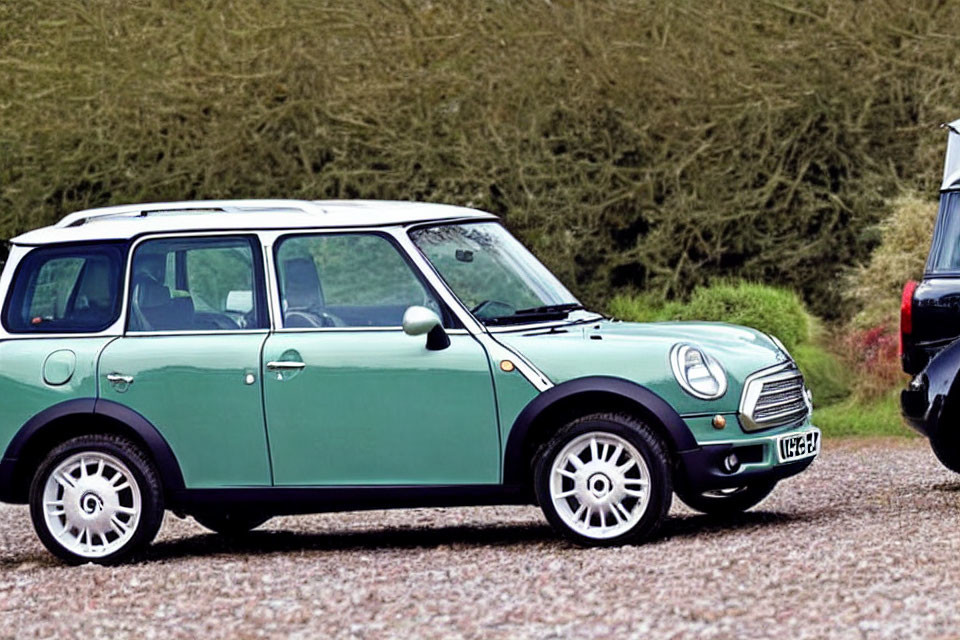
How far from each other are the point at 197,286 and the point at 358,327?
882mm

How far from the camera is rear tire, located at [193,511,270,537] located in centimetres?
1015

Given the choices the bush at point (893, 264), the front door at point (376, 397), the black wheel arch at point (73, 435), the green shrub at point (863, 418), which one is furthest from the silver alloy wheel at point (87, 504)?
the bush at point (893, 264)

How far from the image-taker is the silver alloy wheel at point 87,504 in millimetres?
9102

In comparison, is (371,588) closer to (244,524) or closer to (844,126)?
(244,524)

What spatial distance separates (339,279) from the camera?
9219 mm

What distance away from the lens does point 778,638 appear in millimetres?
5926

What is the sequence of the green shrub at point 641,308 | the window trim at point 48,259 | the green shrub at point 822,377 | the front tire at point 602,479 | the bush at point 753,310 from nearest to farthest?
1. the front tire at point 602,479
2. the window trim at point 48,259
3. the green shrub at point 822,377
4. the bush at point 753,310
5. the green shrub at point 641,308

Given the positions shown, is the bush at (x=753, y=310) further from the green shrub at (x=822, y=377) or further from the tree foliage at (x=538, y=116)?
the tree foliage at (x=538, y=116)

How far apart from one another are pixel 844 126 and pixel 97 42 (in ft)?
25.0

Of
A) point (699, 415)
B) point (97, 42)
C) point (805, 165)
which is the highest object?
point (97, 42)

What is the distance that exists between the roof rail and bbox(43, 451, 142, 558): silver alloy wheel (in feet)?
4.15

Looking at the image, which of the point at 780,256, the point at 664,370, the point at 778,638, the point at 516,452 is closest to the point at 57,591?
the point at 516,452

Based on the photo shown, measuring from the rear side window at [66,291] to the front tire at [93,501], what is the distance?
0.61 metres

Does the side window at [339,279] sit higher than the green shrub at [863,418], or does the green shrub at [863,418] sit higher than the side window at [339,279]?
the side window at [339,279]
